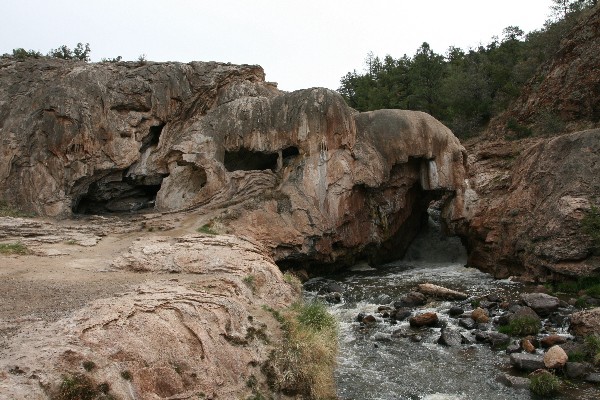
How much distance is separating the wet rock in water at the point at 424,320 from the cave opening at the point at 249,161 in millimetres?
12413

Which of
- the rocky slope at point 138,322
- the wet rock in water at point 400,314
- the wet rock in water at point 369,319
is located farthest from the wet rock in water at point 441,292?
the rocky slope at point 138,322

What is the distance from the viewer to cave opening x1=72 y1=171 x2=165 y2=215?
→ 28061mm

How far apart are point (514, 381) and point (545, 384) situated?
0.87 metres

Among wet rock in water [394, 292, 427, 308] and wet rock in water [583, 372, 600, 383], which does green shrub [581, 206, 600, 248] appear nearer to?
wet rock in water [394, 292, 427, 308]

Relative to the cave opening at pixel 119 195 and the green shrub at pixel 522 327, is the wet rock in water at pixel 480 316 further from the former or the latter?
the cave opening at pixel 119 195

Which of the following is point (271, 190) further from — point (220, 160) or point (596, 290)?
point (596, 290)

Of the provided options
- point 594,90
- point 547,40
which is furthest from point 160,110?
point 547,40

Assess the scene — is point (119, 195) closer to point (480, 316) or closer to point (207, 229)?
point (207, 229)

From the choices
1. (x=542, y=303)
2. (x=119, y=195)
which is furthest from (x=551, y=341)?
(x=119, y=195)

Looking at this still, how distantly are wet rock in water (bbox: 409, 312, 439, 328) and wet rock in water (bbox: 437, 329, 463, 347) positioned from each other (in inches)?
41.8

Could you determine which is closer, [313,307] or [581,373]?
[581,373]

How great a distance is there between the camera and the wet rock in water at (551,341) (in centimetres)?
1498

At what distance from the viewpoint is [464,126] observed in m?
44.7

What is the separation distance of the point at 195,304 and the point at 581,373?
31.7 ft
